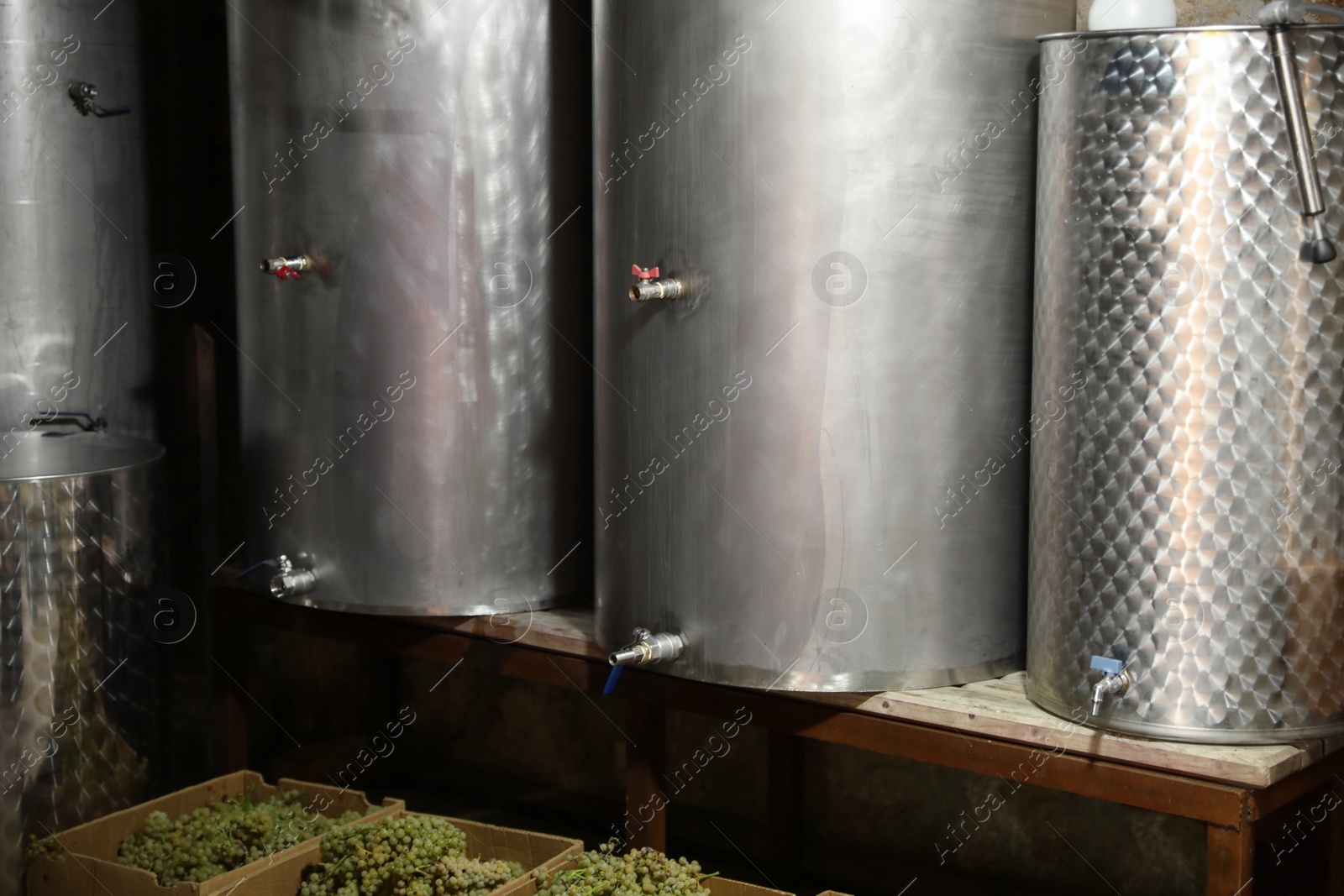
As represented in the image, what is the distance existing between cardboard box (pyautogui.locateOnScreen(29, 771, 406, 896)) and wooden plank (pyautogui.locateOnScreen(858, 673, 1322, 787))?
1.02m

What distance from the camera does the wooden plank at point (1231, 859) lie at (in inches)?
69.1

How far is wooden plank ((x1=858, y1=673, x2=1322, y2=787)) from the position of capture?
5.75 feet

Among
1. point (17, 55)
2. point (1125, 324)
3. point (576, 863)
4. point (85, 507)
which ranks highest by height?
point (17, 55)

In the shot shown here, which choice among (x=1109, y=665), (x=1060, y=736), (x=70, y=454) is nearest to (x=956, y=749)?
(x=1060, y=736)


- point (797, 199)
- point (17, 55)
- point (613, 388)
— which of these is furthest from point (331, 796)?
point (17, 55)

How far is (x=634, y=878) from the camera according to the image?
2148 millimetres

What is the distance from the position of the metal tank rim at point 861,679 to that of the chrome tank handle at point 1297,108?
2.60ft

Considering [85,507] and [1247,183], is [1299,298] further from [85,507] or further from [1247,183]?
[85,507]

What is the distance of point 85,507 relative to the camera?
2.60m

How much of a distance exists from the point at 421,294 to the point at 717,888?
1.15m

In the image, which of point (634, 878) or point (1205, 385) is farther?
point (634, 878)

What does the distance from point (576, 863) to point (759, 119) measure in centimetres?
127

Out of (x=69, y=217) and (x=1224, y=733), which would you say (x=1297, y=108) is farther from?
(x=69, y=217)

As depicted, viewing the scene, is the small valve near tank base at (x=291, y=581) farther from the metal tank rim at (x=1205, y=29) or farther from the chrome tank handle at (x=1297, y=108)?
the chrome tank handle at (x=1297, y=108)
